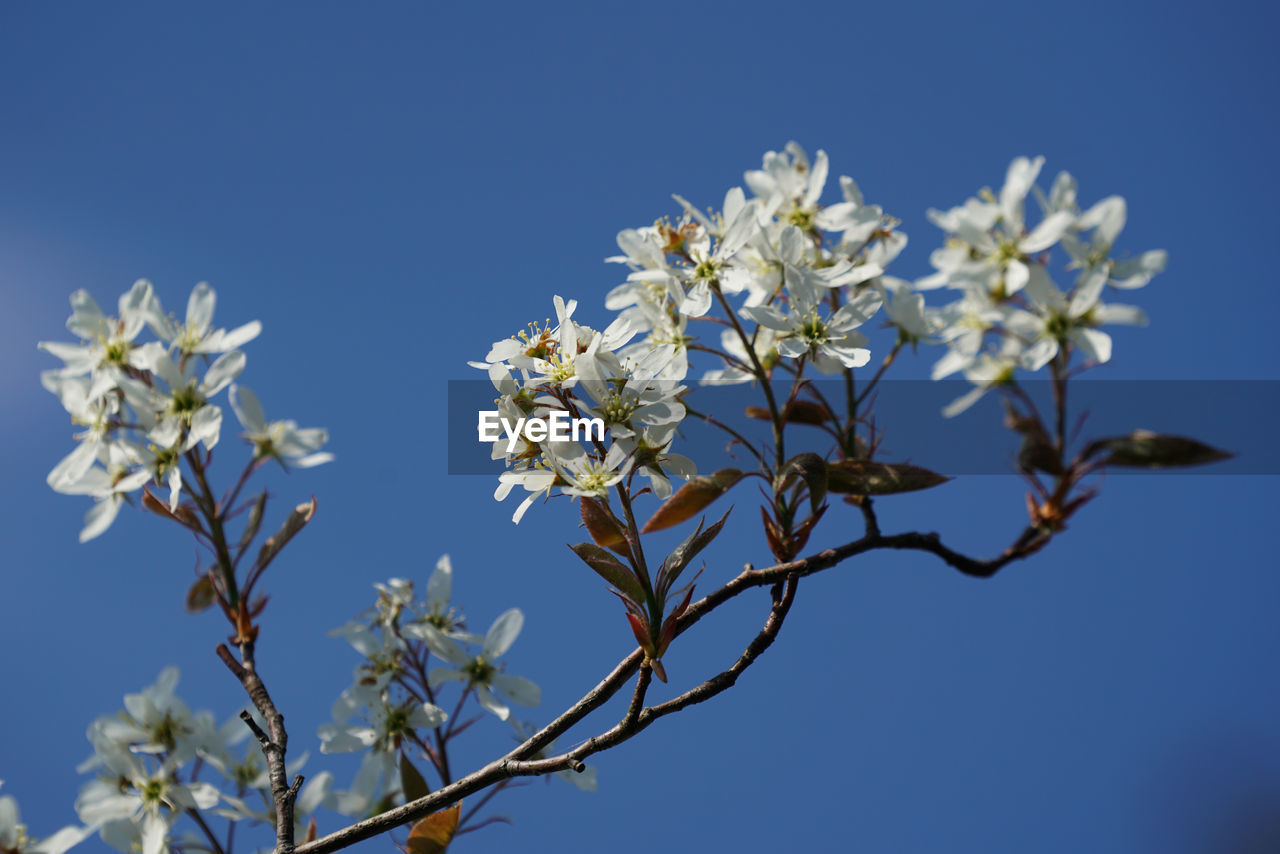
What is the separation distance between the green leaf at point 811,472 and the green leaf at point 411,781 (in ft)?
2.47

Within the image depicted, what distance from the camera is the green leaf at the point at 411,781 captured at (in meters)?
1.29

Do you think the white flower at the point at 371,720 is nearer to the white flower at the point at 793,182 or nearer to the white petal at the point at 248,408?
the white petal at the point at 248,408

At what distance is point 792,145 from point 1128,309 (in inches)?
18.5

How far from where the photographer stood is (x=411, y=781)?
4.26ft

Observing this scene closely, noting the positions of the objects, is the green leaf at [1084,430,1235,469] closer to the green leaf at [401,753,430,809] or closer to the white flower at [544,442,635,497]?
the white flower at [544,442,635,497]

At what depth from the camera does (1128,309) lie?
76 cm

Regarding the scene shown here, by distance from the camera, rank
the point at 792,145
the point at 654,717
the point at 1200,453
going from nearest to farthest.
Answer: the point at 1200,453
the point at 654,717
the point at 792,145

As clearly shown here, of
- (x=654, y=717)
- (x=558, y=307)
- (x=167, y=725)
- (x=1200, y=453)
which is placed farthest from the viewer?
(x=167, y=725)

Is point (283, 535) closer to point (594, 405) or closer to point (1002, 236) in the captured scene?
point (594, 405)

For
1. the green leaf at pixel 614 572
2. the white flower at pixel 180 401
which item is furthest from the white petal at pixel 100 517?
the green leaf at pixel 614 572

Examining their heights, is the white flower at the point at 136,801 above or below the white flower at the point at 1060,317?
below

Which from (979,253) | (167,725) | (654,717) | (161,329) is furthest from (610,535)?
(167,725)

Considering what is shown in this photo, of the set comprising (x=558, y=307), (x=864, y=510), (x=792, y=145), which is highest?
(x=792, y=145)

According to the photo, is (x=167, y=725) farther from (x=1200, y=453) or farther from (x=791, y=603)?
(x=1200, y=453)
